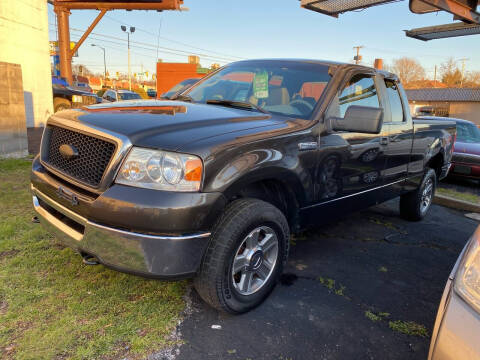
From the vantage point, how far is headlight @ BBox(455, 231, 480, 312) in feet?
4.27

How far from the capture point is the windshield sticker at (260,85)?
3.30 meters

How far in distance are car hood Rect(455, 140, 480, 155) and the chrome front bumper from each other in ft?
26.1

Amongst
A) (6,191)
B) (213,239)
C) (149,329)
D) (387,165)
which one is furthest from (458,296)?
(6,191)

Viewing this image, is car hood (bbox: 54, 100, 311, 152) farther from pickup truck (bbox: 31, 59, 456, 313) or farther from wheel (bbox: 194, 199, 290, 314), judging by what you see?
wheel (bbox: 194, 199, 290, 314)

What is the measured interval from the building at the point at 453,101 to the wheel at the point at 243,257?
39.7m

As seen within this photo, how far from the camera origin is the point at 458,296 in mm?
1350

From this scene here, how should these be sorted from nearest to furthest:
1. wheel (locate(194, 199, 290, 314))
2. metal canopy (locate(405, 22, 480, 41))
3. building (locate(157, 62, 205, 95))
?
wheel (locate(194, 199, 290, 314)) → metal canopy (locate(405, 22, 480, 41)) → building (locate(157, 62, 205, 95))

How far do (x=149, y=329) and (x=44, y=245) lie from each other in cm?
155

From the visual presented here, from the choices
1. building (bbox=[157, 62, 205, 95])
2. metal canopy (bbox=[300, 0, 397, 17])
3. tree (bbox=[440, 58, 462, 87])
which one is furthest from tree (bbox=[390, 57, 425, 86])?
metal canopy (bbox=[300, 0, 397, 17])

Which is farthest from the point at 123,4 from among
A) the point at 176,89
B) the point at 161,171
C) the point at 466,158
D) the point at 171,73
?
the point at 161,171

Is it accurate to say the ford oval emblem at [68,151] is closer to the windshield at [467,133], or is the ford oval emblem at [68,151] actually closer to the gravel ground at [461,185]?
the gravel ground at [461,185]

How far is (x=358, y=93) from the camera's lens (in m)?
3.49

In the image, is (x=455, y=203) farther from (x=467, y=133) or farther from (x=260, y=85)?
(x=260, y=85)

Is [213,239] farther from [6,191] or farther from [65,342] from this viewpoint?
[6,191]
